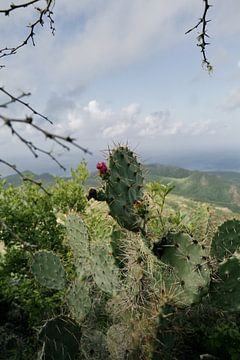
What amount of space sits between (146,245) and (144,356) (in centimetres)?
141

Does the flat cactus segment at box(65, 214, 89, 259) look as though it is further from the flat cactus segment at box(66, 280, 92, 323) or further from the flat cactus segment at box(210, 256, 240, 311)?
the flat cactus segment at box(210, 256, 240, 311)

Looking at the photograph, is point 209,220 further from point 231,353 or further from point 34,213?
point 34,213

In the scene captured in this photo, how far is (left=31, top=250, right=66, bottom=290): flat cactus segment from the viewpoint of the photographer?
591 centimetres

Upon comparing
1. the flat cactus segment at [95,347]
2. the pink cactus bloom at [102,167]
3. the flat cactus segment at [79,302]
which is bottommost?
the flat cactus segment at [95,347]

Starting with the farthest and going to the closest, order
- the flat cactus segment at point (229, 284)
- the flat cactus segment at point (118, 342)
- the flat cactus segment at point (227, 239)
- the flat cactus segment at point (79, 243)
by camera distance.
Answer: the flat cactus segment at point (79, 243)
the flat cactus segment at point (227, 239)
the flat cactus segment at point (118, 342)
the flat cactus segment at point (229, 284)

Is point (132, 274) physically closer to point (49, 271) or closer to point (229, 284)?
point (229, 284)

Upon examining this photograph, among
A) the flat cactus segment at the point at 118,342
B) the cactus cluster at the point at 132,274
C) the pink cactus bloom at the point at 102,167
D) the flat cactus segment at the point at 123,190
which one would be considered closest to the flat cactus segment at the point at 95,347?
the cactus cluster at the point at 132,274

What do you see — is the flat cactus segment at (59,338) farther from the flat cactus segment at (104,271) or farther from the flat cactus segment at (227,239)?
the flat cactus segment at (227,239)

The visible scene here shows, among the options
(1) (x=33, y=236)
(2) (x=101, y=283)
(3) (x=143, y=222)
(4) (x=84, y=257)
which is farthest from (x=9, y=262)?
(3) (x=143, y=222)

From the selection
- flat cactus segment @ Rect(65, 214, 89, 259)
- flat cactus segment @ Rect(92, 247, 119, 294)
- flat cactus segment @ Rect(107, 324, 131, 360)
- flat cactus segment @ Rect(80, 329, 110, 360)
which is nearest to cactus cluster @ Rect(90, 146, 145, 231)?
flat cactus segment @ Rect(92, 247, 119, 294)

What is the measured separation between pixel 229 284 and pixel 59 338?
217 cm

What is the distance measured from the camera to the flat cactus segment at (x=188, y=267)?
4891mm

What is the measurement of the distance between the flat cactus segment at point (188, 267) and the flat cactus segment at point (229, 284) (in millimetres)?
369

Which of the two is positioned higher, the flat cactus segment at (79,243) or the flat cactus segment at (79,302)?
the flat cactus segment at (79,243)
